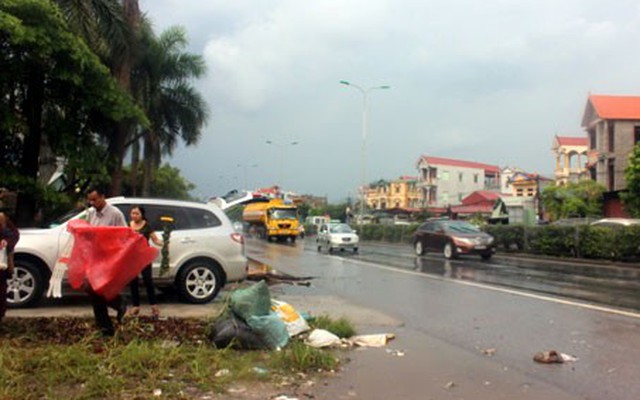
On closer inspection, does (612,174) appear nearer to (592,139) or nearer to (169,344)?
(592,139)

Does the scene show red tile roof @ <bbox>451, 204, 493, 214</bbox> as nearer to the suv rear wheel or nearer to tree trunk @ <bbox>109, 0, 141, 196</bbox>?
tree trunk @ <bbox>109, 0, 141, 196</bbox>

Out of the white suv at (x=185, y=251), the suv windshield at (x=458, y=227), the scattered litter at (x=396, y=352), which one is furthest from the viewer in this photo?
the suv windshield at (x=458, y=227)

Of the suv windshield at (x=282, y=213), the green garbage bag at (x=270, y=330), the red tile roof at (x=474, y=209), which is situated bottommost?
the green garbage bag at (x=270, y=330)

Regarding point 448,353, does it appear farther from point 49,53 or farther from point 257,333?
point 49,53

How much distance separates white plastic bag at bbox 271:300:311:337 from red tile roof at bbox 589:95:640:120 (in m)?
48.2

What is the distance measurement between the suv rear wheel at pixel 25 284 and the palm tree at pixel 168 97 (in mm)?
19890

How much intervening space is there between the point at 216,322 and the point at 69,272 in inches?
64.6

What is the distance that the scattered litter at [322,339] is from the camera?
277 inches

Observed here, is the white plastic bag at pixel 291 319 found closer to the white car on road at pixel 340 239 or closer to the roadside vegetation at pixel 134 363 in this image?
the roadside vegetation at pixel 134 363

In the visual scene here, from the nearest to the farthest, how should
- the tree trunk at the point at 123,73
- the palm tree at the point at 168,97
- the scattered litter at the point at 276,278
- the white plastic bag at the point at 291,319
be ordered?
1. the white plastic bag at the point at 291,319
2. the scattered litter at the point at 276,278
3. the tree trunk at the point at 123,73
4. the palm tree at the point at 168,97

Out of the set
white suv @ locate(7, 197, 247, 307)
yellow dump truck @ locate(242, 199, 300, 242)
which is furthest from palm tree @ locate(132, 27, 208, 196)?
white suv @ locate(7, 197, 247, 307)

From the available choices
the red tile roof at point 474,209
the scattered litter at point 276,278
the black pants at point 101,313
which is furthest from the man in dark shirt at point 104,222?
the red tile roof at point 474,209

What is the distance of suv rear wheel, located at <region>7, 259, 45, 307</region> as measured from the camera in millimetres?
9109

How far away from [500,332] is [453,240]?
15009 mm
